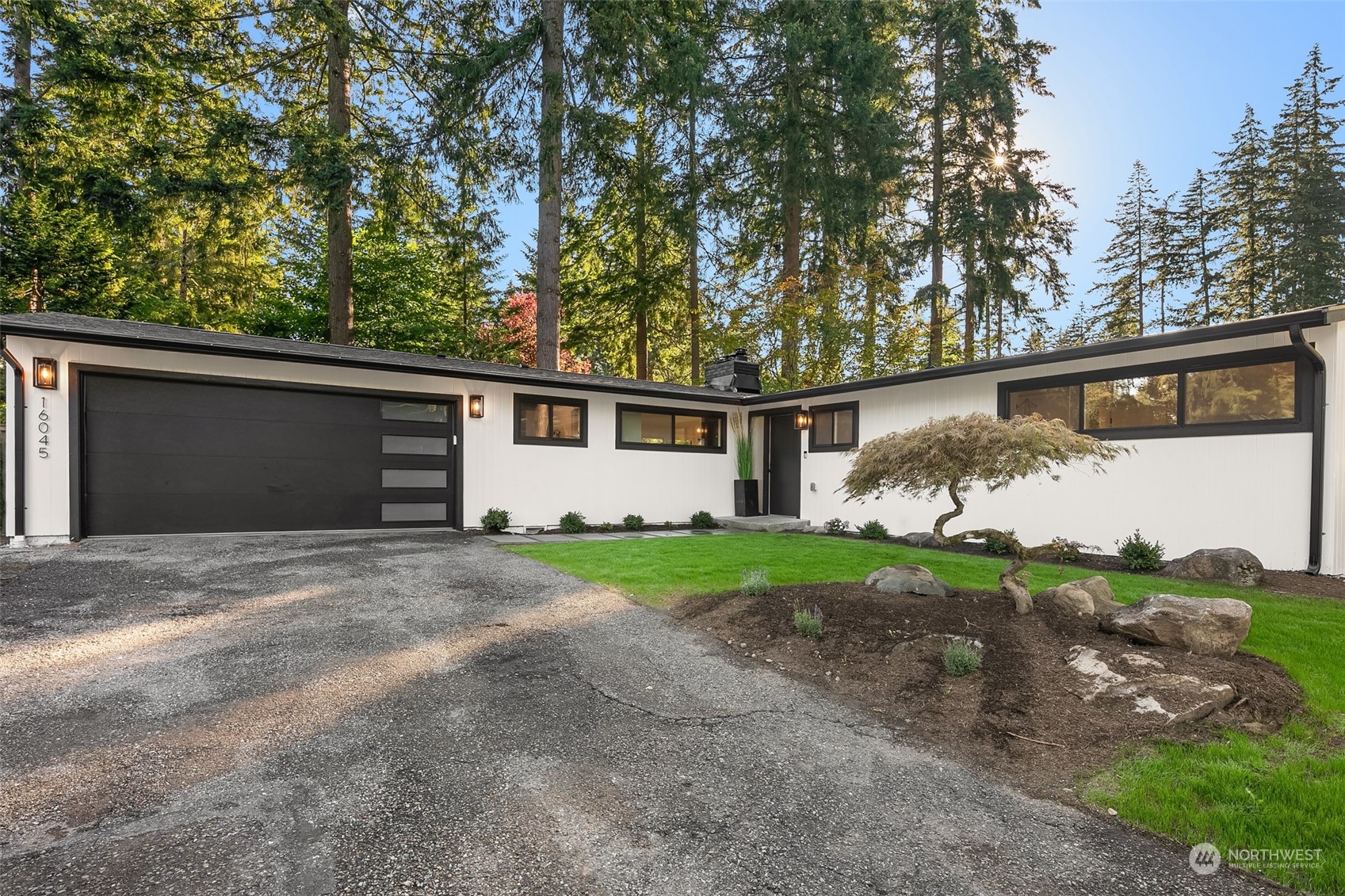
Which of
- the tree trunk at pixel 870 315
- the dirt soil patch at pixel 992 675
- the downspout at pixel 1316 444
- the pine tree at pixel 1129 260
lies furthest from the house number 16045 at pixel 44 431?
the pine tree at pixel 1129 260

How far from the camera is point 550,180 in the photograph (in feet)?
39.9

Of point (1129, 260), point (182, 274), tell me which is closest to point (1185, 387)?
point (1129, 260)

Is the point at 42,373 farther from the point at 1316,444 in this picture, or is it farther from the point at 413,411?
the point at 1316,444

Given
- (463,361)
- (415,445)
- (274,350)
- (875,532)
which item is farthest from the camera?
(463,361)

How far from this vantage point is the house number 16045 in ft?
21.9

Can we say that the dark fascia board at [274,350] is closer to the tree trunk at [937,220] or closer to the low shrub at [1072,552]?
the low shrub at [1072,552]

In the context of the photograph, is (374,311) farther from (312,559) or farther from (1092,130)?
(1092,130)

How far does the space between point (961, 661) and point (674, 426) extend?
8.33 metres

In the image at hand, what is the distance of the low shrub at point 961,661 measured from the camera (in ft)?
10.6

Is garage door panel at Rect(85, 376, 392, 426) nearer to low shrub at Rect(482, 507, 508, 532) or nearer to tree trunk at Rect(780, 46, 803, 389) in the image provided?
low shrub at Rect(482, 507, 508, 532)

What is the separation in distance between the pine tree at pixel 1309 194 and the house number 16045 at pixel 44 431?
27.4 m

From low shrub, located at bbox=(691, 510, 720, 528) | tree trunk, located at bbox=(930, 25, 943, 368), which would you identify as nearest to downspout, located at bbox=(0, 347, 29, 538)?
low shrub, located at bbox=(691, 510, 720, 528)

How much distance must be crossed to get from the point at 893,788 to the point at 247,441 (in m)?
8.81

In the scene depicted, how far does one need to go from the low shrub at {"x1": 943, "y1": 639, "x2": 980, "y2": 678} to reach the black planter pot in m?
8.28
